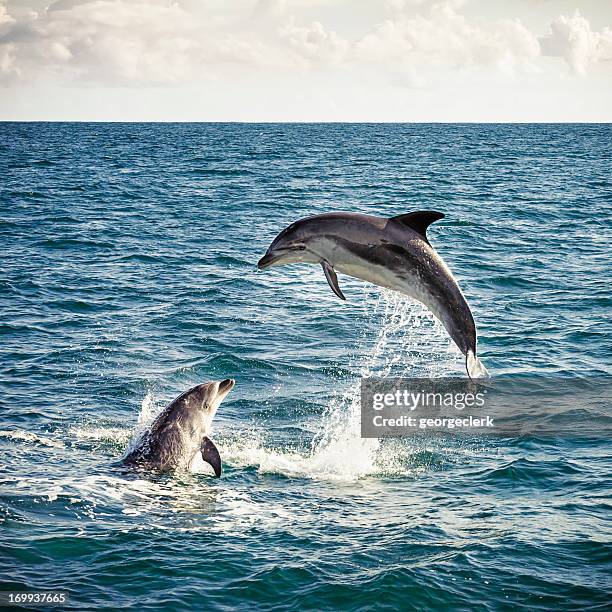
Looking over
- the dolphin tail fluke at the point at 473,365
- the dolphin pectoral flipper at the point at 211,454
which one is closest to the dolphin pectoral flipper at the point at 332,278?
the dolphin tail fluke at the point at 473,365

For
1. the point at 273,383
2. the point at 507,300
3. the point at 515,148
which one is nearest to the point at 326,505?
the point at 273,383

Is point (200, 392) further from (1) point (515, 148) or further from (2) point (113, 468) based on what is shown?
(1) point (515, 148)

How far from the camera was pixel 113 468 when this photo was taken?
1506cm

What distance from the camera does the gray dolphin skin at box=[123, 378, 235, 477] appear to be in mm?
14844

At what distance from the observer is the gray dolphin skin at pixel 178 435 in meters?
14.8

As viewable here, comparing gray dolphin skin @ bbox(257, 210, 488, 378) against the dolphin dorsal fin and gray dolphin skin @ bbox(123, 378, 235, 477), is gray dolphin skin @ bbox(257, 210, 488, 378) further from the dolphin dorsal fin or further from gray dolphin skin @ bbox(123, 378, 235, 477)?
gray dolphin skin @ bbox(123, 378, 235, 477)

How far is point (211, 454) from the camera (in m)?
14.4

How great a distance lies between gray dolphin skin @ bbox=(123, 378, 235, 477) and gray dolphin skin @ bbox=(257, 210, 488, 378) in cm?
472

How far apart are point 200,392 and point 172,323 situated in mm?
10068

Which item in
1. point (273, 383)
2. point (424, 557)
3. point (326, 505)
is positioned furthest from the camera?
point (273, 383)

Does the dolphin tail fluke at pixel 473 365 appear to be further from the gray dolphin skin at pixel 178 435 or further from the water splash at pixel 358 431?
the gray dolphin skin at pixel 178 435
